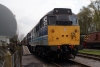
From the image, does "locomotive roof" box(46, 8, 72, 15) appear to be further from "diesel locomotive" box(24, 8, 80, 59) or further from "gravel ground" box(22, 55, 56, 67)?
"gravel ground" box(22, 55, 56, 67)

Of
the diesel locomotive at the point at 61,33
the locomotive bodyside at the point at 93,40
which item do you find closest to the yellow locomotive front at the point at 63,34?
the diesel locomotive at the point at 61,33

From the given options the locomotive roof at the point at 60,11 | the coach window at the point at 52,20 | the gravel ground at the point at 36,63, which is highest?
the locomotive roof at the point at 60,11

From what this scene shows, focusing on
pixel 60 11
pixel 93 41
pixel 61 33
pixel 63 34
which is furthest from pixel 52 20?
pixel 93 41

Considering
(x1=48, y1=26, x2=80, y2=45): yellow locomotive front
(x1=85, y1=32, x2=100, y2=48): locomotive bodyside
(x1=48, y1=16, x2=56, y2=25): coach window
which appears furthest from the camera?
(x1=85, y1=32, x2=100, y2=48): locomotive bodyside

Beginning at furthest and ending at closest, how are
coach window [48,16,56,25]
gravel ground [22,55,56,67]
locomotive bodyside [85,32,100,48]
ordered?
locomotive bodyside [85,32,100,48], coach window [48,16,56,25], gravel ground [22,55,56,67]

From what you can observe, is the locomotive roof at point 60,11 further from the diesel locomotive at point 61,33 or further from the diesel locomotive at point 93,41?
the diesel locomotive at point 93,41

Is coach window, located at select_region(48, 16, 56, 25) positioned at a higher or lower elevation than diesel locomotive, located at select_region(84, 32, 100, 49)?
higher

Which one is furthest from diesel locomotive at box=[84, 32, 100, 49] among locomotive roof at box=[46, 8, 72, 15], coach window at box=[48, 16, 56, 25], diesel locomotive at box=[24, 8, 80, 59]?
coach window at box=[48, 16, 56, 25]

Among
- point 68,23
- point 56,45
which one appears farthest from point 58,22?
point 56,45

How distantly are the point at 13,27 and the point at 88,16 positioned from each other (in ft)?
94.6

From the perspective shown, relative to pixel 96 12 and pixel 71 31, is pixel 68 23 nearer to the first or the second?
pixel 71 31

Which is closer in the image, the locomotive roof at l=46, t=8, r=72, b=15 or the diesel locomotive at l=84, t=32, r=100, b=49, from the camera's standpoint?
the locomotive roof at l=46, t=8, r=72, b=15

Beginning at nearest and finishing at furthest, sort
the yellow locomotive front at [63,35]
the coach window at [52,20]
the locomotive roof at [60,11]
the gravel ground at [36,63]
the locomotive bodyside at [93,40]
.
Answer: the gravel ground at [36,63]
the yellow locomotive front at [63,35]
the coach window at [52,20]
the locomotive roof at [60,11]
the locomotive bodyside at [93,40]

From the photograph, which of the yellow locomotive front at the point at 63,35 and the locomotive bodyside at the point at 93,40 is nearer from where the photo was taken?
the yellow locomotive front at the point at 63,35
